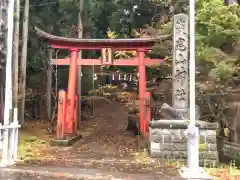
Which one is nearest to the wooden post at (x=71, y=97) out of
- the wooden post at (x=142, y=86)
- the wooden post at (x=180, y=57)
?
the wooden post at (x=142, y=86)

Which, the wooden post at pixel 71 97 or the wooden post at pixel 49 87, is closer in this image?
the wooden post at pixel 71 97

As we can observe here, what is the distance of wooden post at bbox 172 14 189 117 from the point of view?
32.3 ft

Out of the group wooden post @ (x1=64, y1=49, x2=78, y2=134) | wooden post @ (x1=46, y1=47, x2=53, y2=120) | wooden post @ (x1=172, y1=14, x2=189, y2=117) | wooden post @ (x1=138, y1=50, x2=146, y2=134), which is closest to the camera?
wooden post @ (x1=172, y1=14, x2=189, y2=117)

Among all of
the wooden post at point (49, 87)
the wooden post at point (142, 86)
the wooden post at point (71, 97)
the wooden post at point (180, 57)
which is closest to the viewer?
the wooden post at point (180, 57)

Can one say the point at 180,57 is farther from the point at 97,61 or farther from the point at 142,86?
the point at 97,61

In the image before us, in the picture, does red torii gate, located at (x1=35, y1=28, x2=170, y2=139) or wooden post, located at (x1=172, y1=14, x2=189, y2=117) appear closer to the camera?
wooden post, located at (x1=172, y1=14, x2=189, y2=117)

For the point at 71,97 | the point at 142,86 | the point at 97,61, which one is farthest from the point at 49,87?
the point at 142,86

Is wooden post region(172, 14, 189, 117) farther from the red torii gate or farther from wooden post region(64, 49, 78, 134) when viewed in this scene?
wooden post region(64, 49, 78, 134)

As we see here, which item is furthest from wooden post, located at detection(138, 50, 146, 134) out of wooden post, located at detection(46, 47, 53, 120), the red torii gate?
wooden post, located at detection(46, 47, 53, 120)

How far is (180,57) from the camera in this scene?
10000 mm

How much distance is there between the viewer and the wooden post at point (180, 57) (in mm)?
9852

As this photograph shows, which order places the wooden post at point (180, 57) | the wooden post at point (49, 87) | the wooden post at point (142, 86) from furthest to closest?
1. the wooden post at point (49, 87)
2. the wooden post at point (142, 86)
3. the wooden post at point (180, 57)

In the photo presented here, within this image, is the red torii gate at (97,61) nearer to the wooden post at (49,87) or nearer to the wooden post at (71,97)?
the wooden post at (71,97)

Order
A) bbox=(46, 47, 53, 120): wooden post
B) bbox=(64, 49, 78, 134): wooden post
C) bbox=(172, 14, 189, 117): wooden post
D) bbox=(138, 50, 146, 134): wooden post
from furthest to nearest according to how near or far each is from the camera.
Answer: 1. bbox=(46, 47, 53, 120): wooden post
2. bbox=(64, 49, 78, 134): wooden post
3. bbox=(138, 50, 146, 134): wooden post
4. bbox=(172, 14, 189, 117): wooden post
